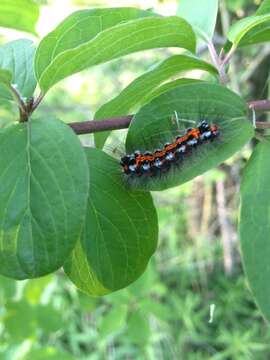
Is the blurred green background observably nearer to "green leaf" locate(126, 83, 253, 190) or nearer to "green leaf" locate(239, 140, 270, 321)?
"green leaf" locate(126, 83, 253, 190)

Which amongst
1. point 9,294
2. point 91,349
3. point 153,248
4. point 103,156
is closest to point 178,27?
point 103,156

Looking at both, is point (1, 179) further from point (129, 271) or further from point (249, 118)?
point (249, 118)

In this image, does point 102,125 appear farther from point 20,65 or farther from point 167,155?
point 20,65

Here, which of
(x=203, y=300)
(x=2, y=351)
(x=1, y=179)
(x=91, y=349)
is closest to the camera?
(x=1, y=179)

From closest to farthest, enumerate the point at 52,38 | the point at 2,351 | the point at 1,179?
1. the point at 1,179
2. the point at 52,38
3. the point at 2,351

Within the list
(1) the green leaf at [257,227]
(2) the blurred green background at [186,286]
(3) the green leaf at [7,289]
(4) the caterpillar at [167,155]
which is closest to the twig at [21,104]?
(4) the caterpillar at [167,155]

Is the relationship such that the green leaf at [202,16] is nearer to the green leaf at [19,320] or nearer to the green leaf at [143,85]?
the green leaf at [143,85]

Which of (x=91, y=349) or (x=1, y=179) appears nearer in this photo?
(x=1, y=179)

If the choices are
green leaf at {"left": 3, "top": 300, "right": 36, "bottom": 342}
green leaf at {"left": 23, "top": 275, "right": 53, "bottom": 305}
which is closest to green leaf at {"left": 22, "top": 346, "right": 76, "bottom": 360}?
green leaf at {"left": 3, "top": 300, "right": 36, "bottom": 342}
